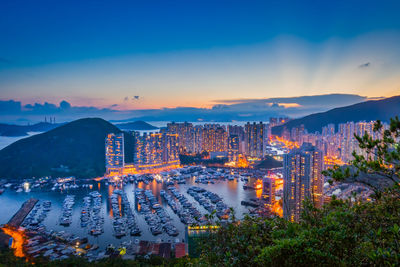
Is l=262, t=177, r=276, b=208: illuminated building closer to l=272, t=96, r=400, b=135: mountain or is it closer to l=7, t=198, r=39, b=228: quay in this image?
l=7, t=198, r=39, b=228: quay

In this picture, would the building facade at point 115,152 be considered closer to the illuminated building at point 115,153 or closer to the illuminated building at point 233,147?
the illuminated building at point 115,153

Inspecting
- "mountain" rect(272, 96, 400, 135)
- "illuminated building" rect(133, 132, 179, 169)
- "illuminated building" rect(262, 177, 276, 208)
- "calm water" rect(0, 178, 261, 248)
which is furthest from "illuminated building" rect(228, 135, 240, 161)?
"mountain" rect(272, 96, 400, 135)

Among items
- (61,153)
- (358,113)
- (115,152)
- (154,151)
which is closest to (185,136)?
(154,151)

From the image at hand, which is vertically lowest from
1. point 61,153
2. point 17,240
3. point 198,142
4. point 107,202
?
point 107,202

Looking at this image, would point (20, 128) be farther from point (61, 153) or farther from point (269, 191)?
point (269, 191)

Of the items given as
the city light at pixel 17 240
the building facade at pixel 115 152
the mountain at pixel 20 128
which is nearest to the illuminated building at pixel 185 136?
the building facade at pixel 115 152

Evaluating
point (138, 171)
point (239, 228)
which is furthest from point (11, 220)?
point (239, 228)
